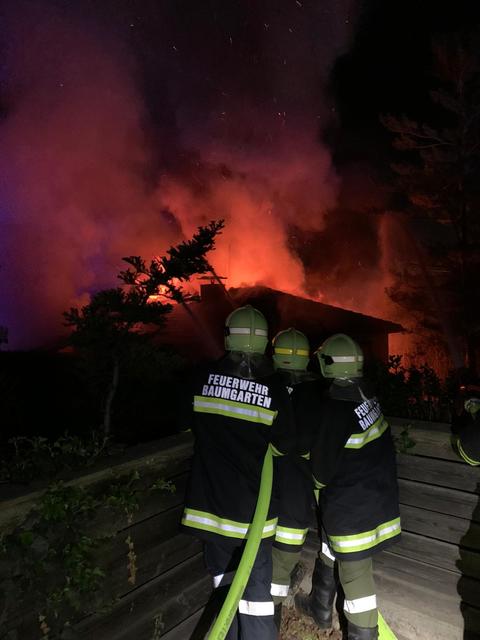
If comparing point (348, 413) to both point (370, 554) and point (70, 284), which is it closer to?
point (370, 554)

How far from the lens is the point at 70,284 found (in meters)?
25.2

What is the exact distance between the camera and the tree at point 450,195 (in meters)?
17.6

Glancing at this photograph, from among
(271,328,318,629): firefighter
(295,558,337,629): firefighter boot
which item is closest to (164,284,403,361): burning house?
(295,558,337,629): firefighter boot

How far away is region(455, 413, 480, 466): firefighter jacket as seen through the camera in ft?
8.29

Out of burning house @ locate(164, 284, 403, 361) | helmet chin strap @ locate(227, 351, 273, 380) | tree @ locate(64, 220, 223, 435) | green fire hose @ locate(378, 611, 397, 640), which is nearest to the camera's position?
helmet chin strap @ locate(227, 351, 273, 380)

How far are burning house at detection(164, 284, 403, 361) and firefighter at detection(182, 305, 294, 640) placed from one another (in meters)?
12.7

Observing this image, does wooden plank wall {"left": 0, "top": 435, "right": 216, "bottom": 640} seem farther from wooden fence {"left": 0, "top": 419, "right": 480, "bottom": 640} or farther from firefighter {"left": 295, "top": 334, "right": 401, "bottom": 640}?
firefighter {"left": 295, "top": 334, "right": 401, "bottom": 640}

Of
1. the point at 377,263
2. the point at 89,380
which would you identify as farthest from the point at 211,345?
the point at 377,263

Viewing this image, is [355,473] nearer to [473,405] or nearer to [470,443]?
[470,443]

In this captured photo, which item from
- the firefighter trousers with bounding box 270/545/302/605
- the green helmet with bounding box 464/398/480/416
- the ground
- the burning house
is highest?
the burning house

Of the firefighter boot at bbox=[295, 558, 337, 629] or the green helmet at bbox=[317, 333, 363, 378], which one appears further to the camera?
the firefighter boot at bbox=[295, 558, 337, 629]

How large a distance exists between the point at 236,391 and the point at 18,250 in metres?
26.2

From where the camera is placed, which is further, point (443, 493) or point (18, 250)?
point (18, 250)

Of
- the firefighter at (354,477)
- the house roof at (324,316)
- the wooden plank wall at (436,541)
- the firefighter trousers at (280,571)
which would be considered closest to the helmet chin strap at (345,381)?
the firefighter at (354,477)
